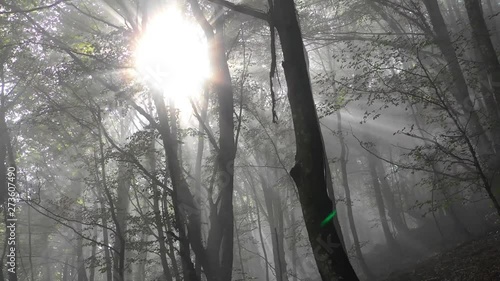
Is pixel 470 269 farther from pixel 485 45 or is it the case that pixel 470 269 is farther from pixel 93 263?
pixel 93 263

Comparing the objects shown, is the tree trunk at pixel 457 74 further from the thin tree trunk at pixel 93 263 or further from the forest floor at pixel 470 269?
the thin tree trunk at pixel 93 263

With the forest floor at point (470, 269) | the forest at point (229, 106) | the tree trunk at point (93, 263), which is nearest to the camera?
the forest at point (229, 106)

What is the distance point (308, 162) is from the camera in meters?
3.74

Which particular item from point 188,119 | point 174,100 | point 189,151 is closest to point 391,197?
point 189,151

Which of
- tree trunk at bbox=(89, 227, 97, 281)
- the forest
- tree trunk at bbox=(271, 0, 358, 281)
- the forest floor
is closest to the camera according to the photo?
tree trunk at bbox=(271, 0, 358, 281)

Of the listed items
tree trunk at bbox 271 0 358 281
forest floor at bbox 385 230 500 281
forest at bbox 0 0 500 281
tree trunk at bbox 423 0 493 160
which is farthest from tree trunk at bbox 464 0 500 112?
tree trunk at bbox 271 0 358 281

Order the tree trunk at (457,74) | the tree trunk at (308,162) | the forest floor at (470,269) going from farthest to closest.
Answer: the tree trunk at (457,74) → the forest floor at (470,269) → the tree trunk at (308,162)

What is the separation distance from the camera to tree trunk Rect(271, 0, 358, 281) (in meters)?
3.41

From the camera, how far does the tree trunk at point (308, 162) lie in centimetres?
341

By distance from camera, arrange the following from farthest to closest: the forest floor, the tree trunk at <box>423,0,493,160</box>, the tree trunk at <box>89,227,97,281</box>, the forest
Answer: the tree trunk at <box>89,227,97,281</box> < the tree trunk at <box>423,0,493,160</box> < the forest floor < the forest

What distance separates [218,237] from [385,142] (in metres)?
25.1

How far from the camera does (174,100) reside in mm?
12328

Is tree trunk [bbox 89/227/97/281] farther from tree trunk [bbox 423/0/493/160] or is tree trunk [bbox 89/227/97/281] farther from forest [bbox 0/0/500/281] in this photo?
tree trunk [bbox 423/0/493/160]

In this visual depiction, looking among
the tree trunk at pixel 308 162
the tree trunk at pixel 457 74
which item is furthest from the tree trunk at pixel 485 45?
the tree trunk at pixel 308 162
